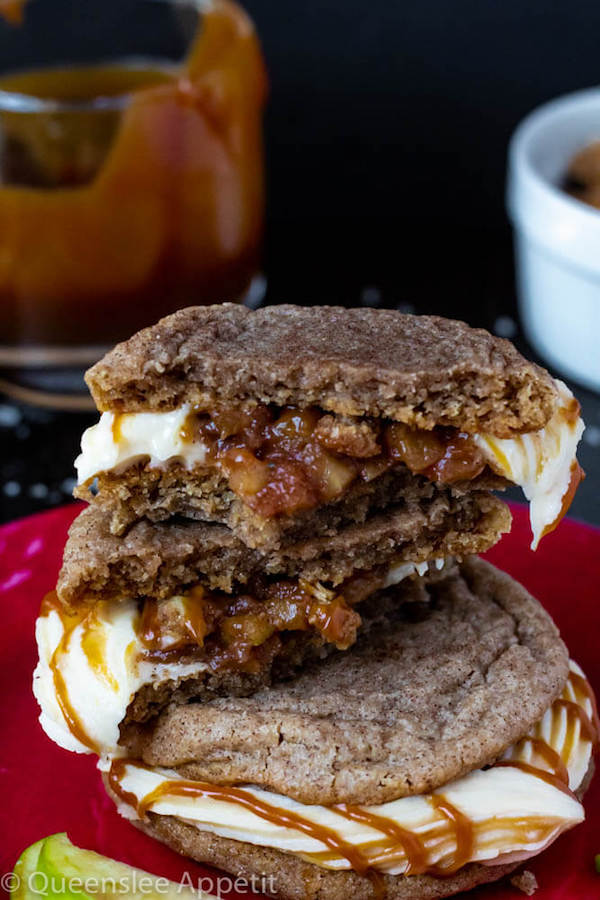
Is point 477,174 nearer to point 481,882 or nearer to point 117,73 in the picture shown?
point 117,73

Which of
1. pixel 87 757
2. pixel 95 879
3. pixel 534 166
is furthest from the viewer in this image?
pixel 534 166

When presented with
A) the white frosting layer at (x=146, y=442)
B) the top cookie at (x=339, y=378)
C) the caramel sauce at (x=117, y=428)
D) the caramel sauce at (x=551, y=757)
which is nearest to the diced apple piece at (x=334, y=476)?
the top cookie at (x=339, y=378)

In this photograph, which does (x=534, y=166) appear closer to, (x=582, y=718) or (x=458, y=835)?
(x=582, y=718)

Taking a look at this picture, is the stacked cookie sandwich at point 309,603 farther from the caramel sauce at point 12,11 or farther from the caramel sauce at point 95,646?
the caramel sauce at point 12,11

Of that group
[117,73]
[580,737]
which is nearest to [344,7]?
[117,73]

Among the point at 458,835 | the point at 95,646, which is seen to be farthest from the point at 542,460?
the point at 95,646

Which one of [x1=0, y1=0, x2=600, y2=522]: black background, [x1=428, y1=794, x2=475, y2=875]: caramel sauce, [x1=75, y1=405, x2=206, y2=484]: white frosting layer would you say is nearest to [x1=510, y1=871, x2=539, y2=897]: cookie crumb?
[x1=428, y1=794, x2=475, y2=875]: caramel sauce
